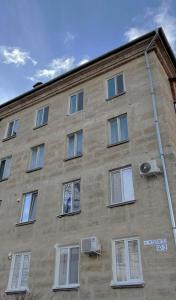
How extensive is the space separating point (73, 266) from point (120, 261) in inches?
86.1

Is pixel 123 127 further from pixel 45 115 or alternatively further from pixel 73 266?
pixel 73 266

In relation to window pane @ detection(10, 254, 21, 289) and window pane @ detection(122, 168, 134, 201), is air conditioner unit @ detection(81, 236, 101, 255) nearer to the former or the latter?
window pane @ detection(122, 168, 134, 201)

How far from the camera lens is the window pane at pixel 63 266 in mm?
11852

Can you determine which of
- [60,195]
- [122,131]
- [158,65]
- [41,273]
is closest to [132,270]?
[41,273]

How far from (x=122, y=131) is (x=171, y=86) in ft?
14.9

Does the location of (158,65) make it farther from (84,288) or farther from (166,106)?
(84,288)

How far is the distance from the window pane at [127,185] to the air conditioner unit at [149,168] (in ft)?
2.65

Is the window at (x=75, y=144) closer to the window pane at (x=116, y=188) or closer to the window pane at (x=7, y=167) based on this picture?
the window pane at (x=116, y=188)

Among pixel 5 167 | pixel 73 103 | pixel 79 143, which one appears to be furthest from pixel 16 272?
pixel 73 103

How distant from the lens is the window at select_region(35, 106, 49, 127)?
58.4 ft

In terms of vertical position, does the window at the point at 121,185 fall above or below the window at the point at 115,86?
below

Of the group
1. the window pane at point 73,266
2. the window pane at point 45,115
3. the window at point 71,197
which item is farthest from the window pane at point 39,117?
the window pane at point 73,266

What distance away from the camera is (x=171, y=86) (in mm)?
16031

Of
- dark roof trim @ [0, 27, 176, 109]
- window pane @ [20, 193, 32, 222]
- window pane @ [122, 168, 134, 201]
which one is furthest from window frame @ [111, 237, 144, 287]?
dark roof trim @ [0, 27, 176, 109]
